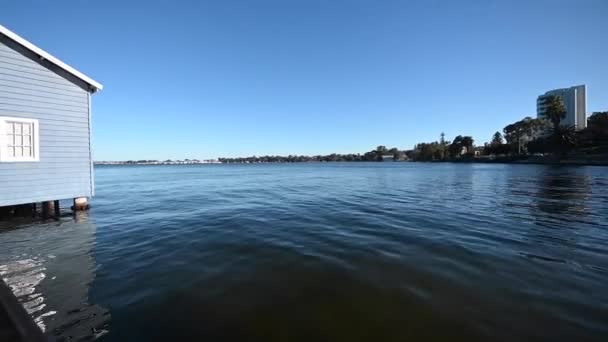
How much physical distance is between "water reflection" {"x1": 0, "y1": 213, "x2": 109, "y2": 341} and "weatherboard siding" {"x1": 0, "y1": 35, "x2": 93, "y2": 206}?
5.44 ft

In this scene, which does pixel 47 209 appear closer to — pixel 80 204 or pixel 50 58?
pixel 80 204

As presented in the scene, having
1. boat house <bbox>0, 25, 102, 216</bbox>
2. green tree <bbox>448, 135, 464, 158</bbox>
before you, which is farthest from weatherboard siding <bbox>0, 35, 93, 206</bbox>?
green tree <bbox>448, 135, 464, 158</bbox>

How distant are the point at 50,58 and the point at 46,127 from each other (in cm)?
262

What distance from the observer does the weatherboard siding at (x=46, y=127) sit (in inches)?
377

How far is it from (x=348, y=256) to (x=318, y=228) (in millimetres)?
2792

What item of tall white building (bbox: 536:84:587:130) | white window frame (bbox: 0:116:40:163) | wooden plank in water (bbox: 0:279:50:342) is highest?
tall white building (bbox: 536:84:587:130)

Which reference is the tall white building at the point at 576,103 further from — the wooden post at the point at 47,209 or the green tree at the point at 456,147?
the wooden post at the point at 47,209

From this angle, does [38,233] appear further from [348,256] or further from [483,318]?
[483,318]

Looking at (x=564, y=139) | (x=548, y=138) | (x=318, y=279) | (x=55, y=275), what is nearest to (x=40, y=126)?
(x=55, y=275)

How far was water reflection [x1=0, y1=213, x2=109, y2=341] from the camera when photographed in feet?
11.7

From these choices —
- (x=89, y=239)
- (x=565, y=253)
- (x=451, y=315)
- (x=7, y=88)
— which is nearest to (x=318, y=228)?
(x=451, y=315)

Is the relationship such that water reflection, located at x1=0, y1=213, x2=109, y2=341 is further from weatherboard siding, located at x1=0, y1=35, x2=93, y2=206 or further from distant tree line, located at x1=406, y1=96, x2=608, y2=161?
distant tree line, located at x1=406, y1=96, x2=608, y2=161

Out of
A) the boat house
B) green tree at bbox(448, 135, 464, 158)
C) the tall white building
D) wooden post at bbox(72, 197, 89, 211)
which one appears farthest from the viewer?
the tall white building

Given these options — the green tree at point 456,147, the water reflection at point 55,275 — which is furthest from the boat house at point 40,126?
the green tree at point 456,147
